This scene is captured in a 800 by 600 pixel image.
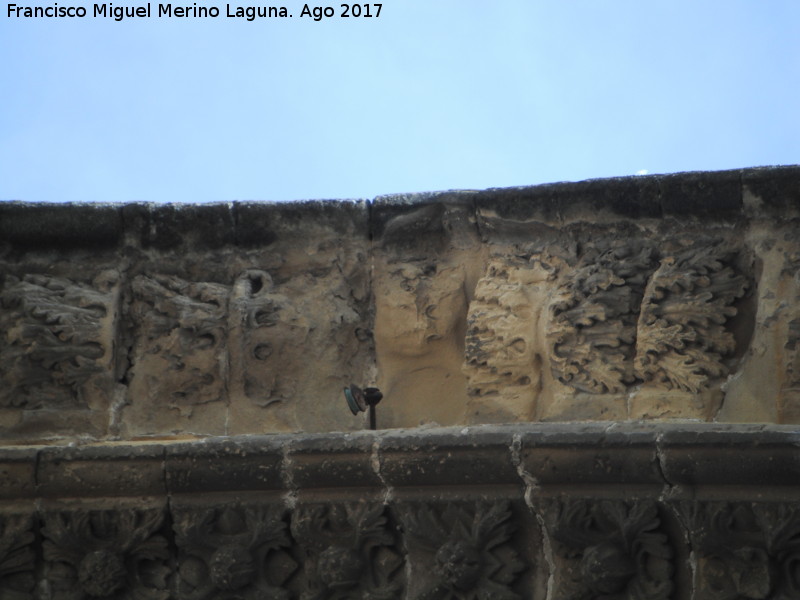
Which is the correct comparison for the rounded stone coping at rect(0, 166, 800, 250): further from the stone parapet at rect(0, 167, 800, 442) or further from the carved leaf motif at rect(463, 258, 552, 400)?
the carved leaf motif at rect(463, 258, 552, 400)

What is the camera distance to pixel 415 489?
6094mm

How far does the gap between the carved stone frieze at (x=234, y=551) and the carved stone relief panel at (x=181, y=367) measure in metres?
0.55

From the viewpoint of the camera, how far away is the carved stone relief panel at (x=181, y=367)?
6809mm

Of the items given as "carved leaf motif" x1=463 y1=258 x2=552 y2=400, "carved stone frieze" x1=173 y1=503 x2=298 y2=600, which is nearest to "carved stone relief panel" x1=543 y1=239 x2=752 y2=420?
"carved leaf motif" x1=463 y1=258 x2=552 y2=400

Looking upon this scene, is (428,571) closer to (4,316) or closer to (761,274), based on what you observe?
(761,274)

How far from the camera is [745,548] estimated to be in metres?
5.63

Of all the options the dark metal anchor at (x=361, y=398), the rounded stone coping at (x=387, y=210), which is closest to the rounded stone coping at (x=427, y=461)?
the dark metal anchor at (x=361, y=398)

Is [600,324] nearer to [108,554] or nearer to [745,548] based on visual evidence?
[745,548]

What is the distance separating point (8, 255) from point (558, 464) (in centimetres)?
243

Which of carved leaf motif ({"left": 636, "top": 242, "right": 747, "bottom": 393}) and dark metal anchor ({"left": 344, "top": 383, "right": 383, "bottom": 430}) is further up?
carved leaf motif ({"left": 636, "top": 242, "right": 747, "bottom": 393})

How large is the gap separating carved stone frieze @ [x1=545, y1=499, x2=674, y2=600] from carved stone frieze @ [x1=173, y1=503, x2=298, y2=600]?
97cm

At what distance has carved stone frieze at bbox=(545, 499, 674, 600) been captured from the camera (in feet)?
18.9

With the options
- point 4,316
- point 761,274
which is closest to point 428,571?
point 761,274

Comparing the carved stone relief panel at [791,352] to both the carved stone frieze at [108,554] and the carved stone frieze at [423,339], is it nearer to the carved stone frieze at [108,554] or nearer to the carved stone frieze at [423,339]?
the carved stone frieze at [423,339]
